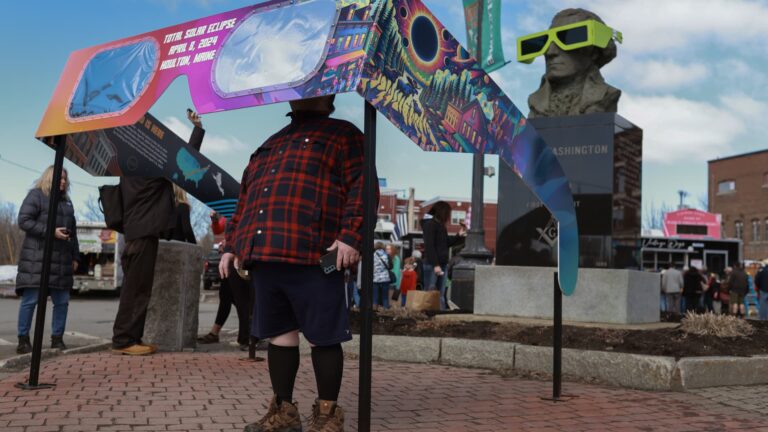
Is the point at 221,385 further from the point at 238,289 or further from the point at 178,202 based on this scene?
the point at 178,202

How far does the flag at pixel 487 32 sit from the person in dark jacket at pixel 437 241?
491 centimetres

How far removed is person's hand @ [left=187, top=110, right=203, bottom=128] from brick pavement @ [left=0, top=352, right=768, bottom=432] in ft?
7.60

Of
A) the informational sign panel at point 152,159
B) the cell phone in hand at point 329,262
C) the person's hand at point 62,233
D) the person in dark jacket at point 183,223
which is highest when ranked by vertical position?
the informational sign panel at point 152,159

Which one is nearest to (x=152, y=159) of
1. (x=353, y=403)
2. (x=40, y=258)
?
(x=40, y=258)

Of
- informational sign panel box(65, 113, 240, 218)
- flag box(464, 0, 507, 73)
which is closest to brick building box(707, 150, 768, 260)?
flag box(464, 0, 507, 73)

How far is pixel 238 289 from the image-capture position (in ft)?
23.9

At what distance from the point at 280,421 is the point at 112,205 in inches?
150

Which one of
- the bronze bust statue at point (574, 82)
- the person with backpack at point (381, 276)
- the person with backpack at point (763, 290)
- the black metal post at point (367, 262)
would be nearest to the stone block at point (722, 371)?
the black metal post at point (367, 262)

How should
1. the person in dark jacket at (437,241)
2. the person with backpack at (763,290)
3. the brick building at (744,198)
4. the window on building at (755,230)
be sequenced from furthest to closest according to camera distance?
the window on building at (755,230) → the brick building at (744,198) → the person with backpack at (763,290) → the person in dark jacket at (437,241)

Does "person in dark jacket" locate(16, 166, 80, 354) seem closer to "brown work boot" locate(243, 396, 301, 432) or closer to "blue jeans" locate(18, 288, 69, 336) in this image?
"blue jeans" locate(18, 288, 69, 336)

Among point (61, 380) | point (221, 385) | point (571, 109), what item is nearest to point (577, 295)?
point (571, 109)

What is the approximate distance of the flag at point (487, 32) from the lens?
14297 mm

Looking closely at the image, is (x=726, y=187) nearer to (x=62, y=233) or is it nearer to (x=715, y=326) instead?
(x=715, y=326)

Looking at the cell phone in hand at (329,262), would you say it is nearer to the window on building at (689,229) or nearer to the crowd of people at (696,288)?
the crowd of people at (696,288)
